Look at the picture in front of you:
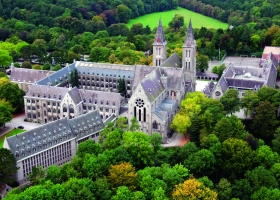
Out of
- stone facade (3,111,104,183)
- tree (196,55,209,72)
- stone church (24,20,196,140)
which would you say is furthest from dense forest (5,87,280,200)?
tree (196,55,209,72)

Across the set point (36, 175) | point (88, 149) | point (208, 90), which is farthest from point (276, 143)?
point (36, 175)

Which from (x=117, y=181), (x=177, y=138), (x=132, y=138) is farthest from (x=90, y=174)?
(x=177, y=138)

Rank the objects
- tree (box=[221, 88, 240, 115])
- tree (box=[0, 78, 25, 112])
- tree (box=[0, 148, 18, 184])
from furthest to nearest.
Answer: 1. tree (box=[0, 78, 25, 112])
2. tree (box=[221, 88, 240, 115])
3. tree (box=[0, 148, 18, 184])

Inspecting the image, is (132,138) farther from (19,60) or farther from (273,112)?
(19,60)

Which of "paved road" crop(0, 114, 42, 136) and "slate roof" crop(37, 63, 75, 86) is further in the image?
"slate roof" crop(37, 63, 75, 86)

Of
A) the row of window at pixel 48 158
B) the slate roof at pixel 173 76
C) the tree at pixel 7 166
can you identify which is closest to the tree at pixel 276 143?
the slate roof at pixel 173 76

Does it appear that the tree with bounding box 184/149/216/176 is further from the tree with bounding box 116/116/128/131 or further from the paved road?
the paved road
